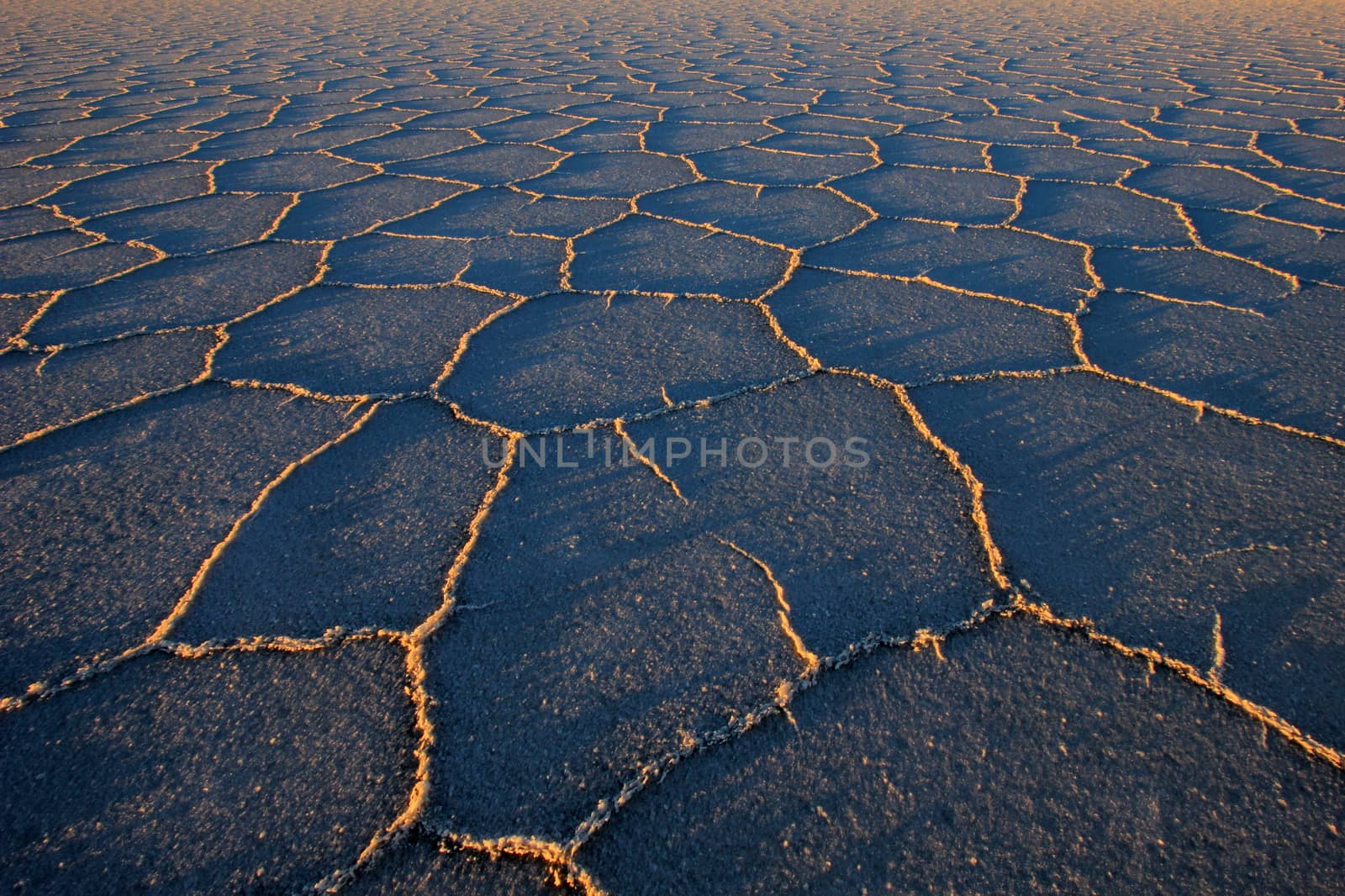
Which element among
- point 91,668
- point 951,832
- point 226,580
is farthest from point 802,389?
point 91,668

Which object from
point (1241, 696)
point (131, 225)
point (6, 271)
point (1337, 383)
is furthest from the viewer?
point (131, 225)

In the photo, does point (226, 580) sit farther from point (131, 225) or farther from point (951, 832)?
point (131, 225)

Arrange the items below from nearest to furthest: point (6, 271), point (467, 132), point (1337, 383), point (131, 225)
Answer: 1. point (1337, 383)
2. point (6, 271)
3. point (131, 225)
4. point (467, 132)

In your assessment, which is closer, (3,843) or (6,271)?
(3,843)

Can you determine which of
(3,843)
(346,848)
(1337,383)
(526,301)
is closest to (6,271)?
(526,301)

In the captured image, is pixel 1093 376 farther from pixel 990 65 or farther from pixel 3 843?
pixel 990 65

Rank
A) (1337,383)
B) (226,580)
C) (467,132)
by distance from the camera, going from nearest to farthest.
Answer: (226,580)
(1337,383)
(467,132)
